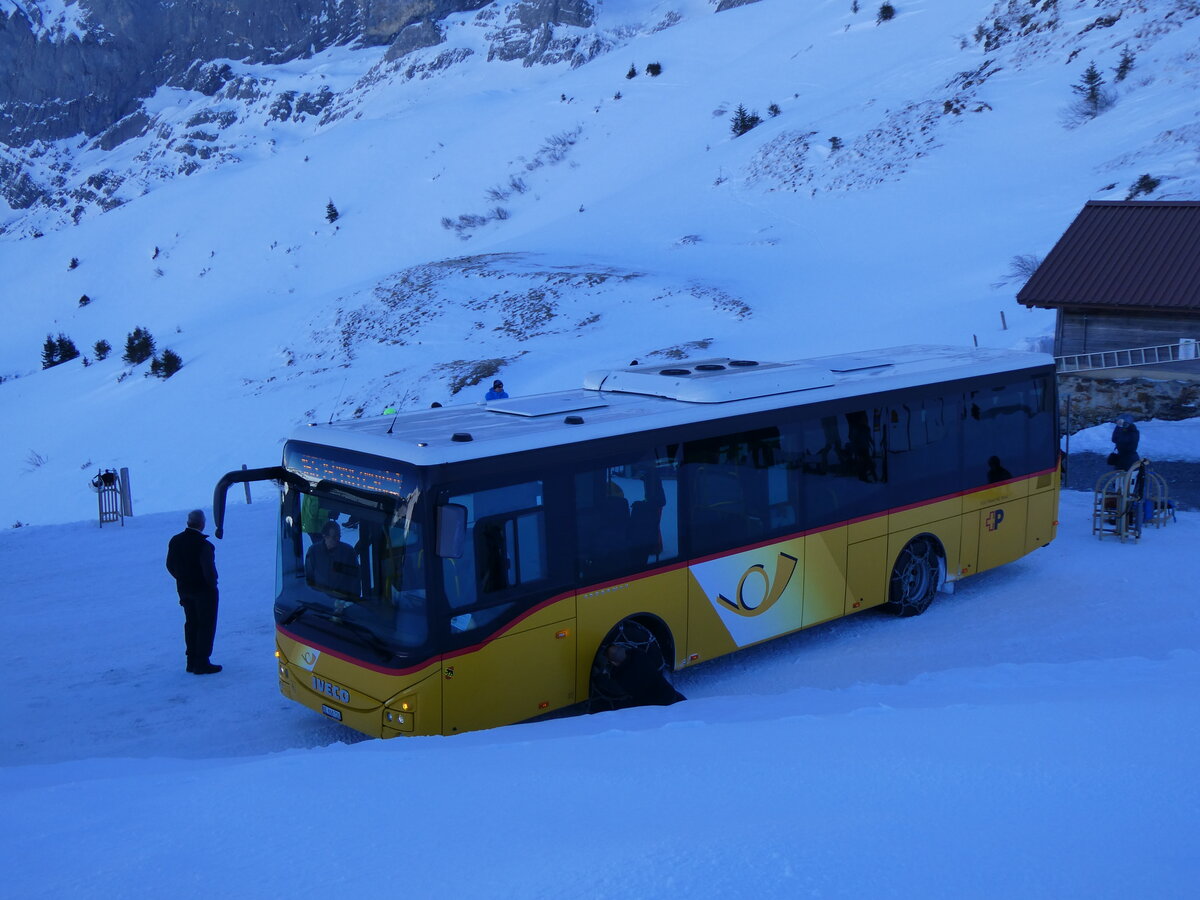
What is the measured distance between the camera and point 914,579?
11320 millimetres

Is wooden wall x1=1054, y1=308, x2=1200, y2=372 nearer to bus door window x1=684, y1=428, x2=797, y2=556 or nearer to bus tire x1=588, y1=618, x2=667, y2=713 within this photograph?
bus door window x1=684, y1=428, x2=797, y2=556

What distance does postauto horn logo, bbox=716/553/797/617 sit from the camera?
943cm

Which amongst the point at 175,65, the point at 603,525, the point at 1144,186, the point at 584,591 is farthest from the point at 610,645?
the point at 175,65

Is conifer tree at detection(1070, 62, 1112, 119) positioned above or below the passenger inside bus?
above

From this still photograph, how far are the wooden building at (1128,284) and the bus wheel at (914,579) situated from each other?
9.13 metres

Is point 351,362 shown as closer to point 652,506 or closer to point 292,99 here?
point 652,506

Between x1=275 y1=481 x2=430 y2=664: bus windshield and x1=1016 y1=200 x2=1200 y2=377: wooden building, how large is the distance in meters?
14.6

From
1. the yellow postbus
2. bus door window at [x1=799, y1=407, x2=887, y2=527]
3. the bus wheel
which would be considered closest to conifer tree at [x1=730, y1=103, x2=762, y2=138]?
the yellow postbus

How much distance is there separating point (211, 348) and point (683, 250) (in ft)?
56.7

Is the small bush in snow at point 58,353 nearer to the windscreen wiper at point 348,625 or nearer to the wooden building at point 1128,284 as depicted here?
the wooden building at point 1128,284

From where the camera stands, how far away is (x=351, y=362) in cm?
3228

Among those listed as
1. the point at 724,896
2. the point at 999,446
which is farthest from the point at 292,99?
the point at 724,896

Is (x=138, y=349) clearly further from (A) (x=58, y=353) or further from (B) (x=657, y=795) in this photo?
(B) (x=657, y=795)

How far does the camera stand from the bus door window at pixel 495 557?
7.52 meters
